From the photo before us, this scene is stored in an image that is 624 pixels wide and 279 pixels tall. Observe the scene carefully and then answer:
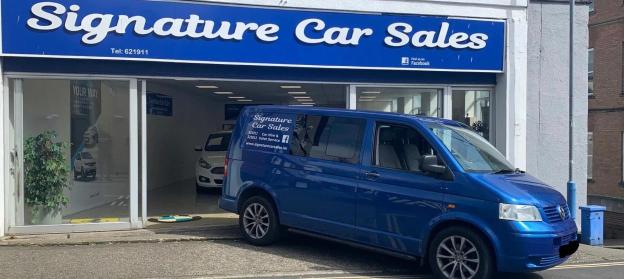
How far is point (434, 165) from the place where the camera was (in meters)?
6.51

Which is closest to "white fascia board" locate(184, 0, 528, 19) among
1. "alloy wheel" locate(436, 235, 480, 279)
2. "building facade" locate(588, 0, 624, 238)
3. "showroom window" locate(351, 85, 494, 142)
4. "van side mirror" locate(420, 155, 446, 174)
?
"showroom window" locate(351, 85, 494, 142)

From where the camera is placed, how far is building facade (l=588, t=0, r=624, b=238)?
76.0ft

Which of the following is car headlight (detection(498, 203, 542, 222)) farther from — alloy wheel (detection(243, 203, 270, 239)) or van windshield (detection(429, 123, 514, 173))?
alloy wheel (detection(243, 203, 270, 239))

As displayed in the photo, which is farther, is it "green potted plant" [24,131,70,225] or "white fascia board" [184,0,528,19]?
"white fascia board" [184,0,528,19]

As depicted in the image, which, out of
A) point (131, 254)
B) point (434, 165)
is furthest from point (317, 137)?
point (131, 254)

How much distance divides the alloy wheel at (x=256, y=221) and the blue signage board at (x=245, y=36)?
2.90 metres

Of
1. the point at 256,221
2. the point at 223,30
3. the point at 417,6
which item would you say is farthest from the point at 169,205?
the point at 417,6

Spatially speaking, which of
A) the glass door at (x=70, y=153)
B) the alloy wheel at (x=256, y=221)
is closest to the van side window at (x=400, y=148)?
the alloy wheel at (x=256, y=221)

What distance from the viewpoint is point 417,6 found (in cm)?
1085

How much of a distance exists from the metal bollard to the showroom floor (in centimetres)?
667

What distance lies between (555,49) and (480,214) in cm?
688

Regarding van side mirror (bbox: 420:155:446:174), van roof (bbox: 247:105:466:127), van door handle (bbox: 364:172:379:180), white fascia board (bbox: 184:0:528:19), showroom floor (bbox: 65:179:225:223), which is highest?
white fascia board (bbox: 184:0:528:19)

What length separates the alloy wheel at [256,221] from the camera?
8.08m

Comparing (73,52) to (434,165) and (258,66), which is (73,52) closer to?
(258,66)
